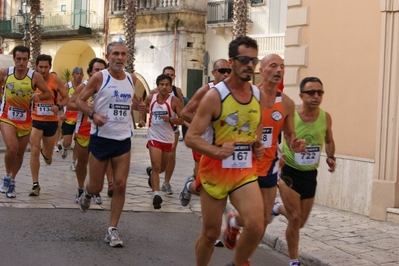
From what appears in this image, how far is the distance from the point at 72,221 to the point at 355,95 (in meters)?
4.58

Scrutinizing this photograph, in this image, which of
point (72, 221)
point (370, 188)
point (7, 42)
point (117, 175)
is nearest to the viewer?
point (117, 175)

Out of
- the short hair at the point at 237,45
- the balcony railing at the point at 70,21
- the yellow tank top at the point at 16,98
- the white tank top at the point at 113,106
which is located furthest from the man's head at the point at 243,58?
the balcony railing at the point at 70,21

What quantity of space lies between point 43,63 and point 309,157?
5.62 meters

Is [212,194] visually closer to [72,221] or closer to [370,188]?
[72,221]

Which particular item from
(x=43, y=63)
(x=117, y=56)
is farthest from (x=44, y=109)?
(x=117, y=56)

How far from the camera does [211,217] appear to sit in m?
6.18

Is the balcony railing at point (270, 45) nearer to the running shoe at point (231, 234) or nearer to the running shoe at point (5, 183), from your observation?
the running shoe at point (5, 183)

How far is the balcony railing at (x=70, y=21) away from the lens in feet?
141

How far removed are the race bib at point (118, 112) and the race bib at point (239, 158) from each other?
2701mm

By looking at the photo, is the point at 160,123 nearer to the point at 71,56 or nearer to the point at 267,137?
the point at 267,137

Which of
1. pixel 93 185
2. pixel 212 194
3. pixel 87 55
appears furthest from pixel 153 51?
pixel 212 194

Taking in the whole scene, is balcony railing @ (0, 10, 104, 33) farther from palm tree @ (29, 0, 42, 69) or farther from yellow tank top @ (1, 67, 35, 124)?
yellow tank top @ (1, 67, 35, 124)

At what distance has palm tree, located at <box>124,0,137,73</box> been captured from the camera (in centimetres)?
3806

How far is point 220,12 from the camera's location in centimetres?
3788
